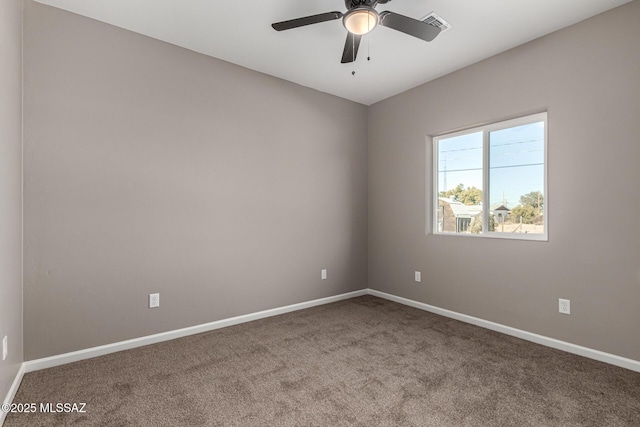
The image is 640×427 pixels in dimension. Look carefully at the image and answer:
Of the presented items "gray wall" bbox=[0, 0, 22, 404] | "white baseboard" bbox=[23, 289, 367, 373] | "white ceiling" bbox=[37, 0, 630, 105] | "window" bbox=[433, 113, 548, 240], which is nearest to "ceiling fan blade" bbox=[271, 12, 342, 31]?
"white ceiling" bbox=[37, 0, 630, 105]

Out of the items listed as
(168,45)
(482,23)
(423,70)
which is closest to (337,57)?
(423,70)

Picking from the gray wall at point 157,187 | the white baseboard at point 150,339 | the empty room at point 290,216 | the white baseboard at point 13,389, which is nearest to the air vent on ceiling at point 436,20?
the empty room at point 290,216

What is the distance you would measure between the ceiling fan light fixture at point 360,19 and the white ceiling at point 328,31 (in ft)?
1.54

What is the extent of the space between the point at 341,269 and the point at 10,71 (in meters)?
3.49

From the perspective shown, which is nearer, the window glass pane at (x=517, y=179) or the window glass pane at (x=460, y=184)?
the window glass pane at (x=517, y=179)

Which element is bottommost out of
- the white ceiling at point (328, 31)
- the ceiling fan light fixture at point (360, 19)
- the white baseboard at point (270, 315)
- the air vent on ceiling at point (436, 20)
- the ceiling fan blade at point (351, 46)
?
the white baseboard at point (270, 315)

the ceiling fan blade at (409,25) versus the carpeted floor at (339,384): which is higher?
the ceiling fan blade at (409,25)

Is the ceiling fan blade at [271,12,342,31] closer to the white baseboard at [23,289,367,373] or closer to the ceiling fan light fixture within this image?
the ceiling fan light fixture

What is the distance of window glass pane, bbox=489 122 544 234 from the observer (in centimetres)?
294

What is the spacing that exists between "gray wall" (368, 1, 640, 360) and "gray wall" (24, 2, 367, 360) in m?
1.51

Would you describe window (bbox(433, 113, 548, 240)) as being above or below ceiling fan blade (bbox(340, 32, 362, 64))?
below

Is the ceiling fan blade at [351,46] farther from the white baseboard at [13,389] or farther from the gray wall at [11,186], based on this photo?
the white baseboard at [13,389]

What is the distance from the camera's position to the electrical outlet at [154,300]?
2.81 meters

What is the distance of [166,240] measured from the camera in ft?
9.48
